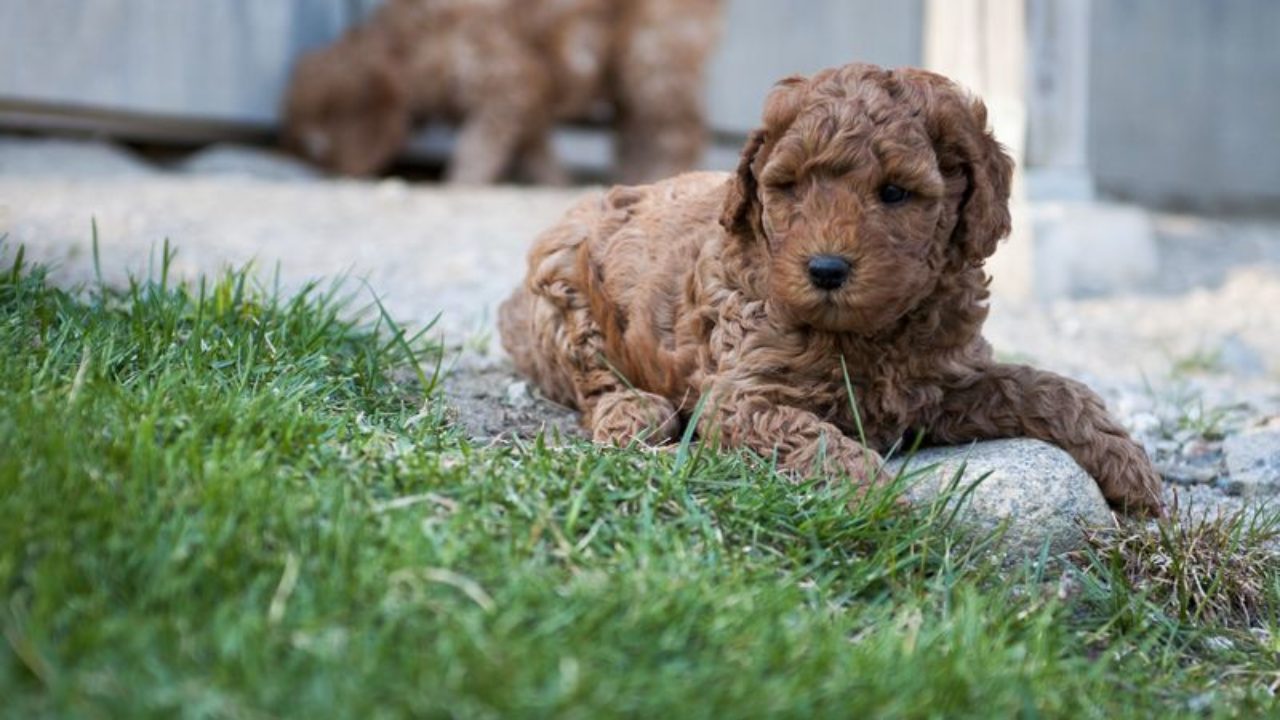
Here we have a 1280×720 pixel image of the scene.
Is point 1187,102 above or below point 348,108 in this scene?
below

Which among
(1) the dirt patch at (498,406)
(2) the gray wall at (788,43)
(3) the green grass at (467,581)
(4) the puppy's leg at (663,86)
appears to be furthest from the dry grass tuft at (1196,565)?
(2) the gray wall at (788,43)

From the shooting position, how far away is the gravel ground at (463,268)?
5.36m

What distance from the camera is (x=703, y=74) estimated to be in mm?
10984

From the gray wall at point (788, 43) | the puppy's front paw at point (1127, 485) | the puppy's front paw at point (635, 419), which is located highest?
the gray wall at point (788, 43)

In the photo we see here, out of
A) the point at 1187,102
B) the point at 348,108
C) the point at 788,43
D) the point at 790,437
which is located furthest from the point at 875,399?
the point at 1187,102

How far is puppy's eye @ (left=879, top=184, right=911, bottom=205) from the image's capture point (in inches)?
148

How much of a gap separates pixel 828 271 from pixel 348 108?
299 inches

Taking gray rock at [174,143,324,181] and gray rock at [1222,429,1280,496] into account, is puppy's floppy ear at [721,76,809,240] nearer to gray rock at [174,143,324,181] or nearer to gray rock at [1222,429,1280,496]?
gray rock at [1222,429,1280,496]

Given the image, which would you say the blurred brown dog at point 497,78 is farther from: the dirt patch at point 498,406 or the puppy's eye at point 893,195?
the puppy's eye at point 893,195

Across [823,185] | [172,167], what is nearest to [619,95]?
[172,167]

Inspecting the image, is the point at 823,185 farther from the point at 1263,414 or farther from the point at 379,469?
the point at 1263,414

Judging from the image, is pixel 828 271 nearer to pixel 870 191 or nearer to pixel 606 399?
pixel 870 191

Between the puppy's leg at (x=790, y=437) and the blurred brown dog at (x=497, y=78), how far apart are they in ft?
→ 22.8

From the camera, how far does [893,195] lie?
3.76 m
